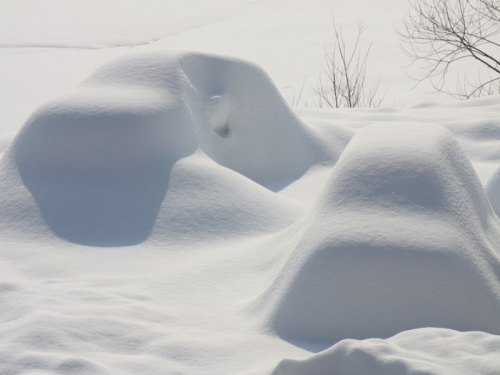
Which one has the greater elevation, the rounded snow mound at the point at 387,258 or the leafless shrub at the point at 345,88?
the rounded snow mound at the point at 387,258

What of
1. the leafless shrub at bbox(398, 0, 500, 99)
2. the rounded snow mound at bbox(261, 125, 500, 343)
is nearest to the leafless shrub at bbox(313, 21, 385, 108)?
the leafless shrub at bbox(398, 0, 500, 99)

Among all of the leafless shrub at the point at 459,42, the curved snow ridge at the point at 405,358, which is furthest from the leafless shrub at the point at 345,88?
the curved snow ridge at the point at 405,358

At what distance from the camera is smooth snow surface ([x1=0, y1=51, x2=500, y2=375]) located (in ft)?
9.31

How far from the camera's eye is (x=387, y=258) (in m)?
2.99

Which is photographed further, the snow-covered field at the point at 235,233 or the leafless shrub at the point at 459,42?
the leafless shrub at the point at 459,42

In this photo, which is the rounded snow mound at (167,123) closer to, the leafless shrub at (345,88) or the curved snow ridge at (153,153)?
the curved snow ridge at (153,153)

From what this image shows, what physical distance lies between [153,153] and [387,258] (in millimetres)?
1948

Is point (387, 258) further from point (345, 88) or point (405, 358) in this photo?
point (345, 88)

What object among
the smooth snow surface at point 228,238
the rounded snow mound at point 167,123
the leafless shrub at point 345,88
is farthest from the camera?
the leafless shrub at point 345,88

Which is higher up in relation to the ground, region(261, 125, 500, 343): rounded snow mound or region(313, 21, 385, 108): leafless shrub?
region(261, 125, 500, 343): rounded snow mound

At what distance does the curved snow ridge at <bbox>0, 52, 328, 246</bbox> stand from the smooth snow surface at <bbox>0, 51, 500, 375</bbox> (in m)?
0.01

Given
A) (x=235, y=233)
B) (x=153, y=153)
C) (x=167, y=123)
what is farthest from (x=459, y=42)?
(x=235, y=233)

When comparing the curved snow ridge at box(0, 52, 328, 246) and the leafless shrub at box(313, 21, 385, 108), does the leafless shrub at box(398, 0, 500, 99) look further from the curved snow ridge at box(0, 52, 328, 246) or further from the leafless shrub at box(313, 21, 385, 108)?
the curved snow ridge at box(0, 52, 328, 246)

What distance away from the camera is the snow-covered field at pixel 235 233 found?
9.34 ft
